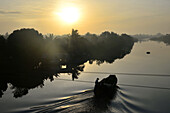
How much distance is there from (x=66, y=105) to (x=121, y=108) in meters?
10.1

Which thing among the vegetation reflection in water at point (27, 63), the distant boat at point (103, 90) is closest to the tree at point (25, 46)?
the vegetation reflection in water at point (27, 63)

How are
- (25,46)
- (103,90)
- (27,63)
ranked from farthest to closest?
(25,46) → (27,63) → (103,90)

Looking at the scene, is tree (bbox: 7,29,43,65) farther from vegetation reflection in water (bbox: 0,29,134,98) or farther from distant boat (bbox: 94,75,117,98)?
distant boat (bbox: 94,75,117,98)

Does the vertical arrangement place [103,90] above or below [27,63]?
below

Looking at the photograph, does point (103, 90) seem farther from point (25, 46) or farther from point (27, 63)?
point (25, 46)

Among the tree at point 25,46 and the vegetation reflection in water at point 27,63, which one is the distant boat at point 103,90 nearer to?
the vegetation reflection in water at point 27,63

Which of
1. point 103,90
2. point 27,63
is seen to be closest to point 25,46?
point 27,63

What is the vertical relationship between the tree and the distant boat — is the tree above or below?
above

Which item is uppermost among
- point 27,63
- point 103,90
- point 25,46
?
point 25,46

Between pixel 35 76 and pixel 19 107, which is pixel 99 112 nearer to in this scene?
pixel 19 107

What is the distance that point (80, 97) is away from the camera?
3177cm

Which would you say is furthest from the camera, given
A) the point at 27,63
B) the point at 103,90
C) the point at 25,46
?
the point at 25,46

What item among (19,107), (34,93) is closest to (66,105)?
(19,107)

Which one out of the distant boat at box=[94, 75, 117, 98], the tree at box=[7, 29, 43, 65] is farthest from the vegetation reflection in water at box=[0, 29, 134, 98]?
the distant boat at box=[94, 75, 117, 98]
